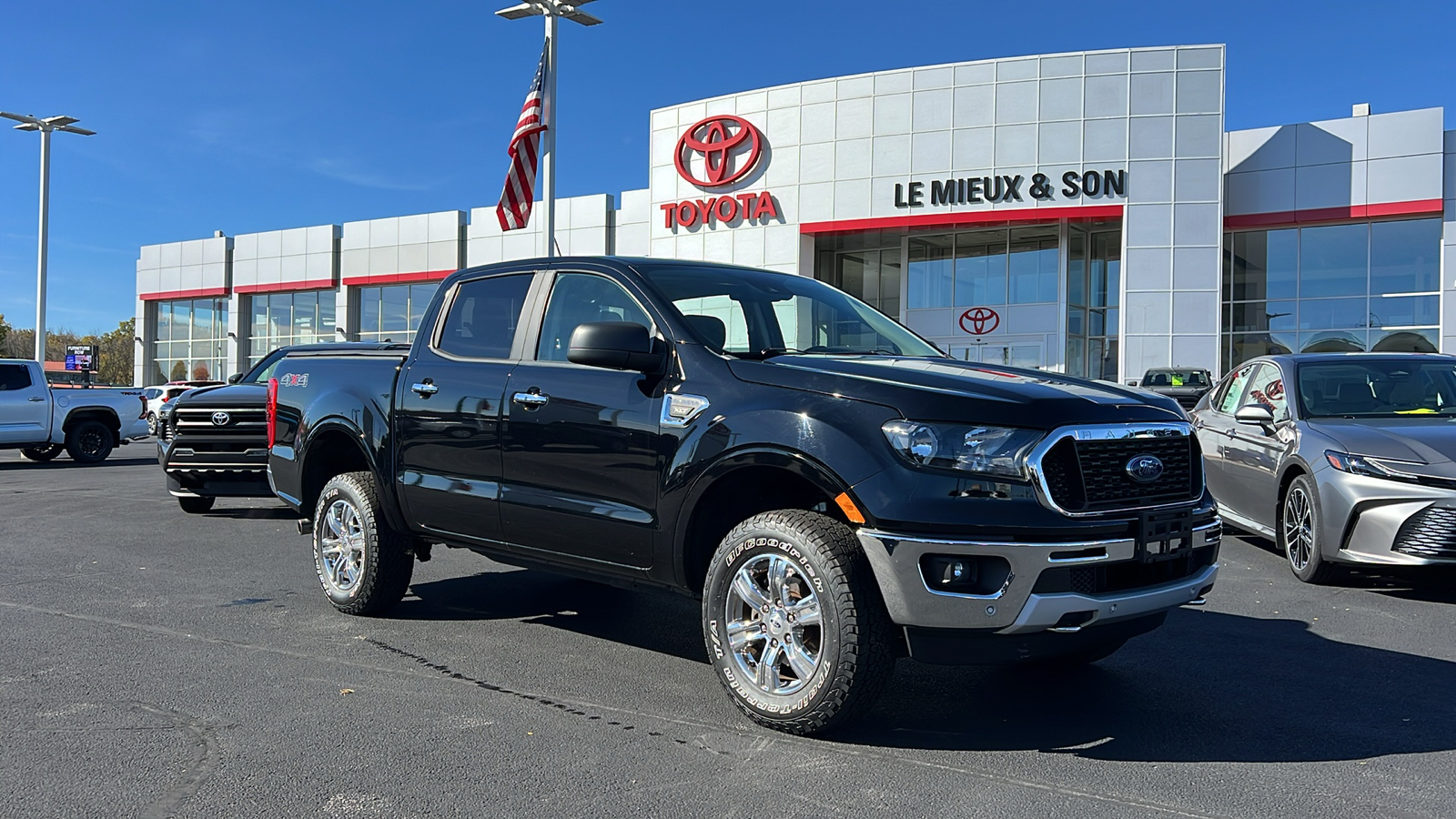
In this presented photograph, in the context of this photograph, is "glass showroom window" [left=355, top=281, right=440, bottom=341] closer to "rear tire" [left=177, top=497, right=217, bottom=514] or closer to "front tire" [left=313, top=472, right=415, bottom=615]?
"rear tire" [left=177, top=497, right=217, bottom=514]

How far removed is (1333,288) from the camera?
29.4 meters

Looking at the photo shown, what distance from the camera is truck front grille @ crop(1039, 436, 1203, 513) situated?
3.85 meters

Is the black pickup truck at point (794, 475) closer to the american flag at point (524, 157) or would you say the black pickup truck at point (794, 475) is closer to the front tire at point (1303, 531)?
the front tire at point (1303, 531)

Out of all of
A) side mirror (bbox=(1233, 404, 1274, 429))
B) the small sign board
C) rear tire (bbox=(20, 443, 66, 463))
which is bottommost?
rear tire (bbox=(20, 443, 66, 463))

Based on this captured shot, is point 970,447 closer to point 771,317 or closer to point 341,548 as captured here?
point 771,317

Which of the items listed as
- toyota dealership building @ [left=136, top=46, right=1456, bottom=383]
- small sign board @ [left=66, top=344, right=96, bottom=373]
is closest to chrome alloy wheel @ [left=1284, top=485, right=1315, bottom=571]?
toyota dealership building @ [left=136, top=46, right=1456, bottom=383]

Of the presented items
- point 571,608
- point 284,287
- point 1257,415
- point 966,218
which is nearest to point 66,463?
point 571,608

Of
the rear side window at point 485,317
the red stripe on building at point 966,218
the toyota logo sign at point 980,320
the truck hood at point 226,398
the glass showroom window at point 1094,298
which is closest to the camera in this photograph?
the rear side window at point 485,317

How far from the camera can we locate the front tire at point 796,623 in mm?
3896

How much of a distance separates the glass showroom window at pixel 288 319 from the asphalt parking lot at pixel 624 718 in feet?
136

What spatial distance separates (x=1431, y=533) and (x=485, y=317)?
5.36m

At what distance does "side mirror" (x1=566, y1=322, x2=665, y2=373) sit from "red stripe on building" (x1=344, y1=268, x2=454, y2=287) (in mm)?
37890

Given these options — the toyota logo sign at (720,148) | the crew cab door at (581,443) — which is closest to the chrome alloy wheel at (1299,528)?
the crew cab door at (581,443)

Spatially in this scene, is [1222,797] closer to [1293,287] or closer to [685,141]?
[1293,287]
